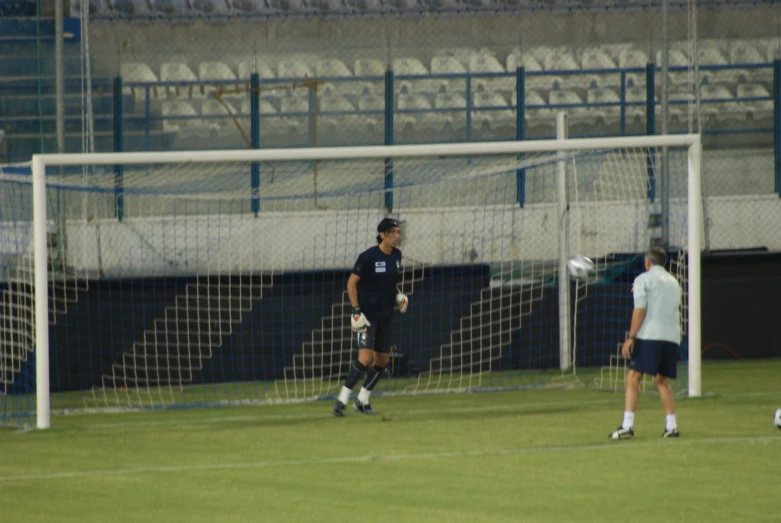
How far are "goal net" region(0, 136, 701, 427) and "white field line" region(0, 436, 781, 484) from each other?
2658mm

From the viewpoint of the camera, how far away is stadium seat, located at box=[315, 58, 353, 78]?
1738cm

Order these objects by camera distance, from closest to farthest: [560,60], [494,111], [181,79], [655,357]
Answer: [655,357] → [181,79] → [494,111] → [560,60]

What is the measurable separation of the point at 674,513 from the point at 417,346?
25.6ft

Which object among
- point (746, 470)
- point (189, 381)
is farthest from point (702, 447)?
point (189, 381)

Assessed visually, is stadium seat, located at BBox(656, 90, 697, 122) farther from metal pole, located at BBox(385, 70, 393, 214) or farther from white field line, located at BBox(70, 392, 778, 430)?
white field line, located at BBox(70, 392, 778, 430)

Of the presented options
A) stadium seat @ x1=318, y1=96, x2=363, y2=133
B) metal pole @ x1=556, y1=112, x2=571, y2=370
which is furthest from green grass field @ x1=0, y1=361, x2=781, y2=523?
stadium seat @ x1=318, y1=96, x2=363, y2=133

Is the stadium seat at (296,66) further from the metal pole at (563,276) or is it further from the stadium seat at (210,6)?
the metal pole at (563,276)

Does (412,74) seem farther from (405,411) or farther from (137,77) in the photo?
(405,411)

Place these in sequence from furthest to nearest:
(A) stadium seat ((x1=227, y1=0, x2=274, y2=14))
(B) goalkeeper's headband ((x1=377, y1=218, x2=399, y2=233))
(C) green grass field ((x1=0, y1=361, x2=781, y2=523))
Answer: (A) stadium seat ((x1=227, y1=0, x2=274, y2=14)), (B) goalkeeper's headband ((x1=377, y1=218, x2=399, y2=233)), (C) green grass field ((x1=0, y1=361, x2=781, y2=523))

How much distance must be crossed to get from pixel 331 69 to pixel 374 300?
657cm

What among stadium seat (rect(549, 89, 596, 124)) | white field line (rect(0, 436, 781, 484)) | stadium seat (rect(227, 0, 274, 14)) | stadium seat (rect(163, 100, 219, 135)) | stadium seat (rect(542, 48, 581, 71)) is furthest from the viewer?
stadium seat (rect(227, 0, 274, 14))

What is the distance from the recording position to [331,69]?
17391 millimetres

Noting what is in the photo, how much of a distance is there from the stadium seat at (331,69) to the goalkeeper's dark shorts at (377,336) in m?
6.51

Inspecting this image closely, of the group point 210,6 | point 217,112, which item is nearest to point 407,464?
point 217,112
